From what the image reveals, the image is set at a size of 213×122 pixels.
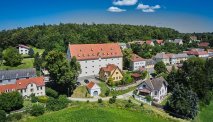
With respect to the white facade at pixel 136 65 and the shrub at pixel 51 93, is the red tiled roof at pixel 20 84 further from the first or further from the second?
the white facade at pixel 136 65

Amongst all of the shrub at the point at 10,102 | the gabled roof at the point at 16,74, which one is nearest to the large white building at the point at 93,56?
the gabled roof at the point at 16,74

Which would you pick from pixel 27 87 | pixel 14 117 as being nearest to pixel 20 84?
pixel 27 87

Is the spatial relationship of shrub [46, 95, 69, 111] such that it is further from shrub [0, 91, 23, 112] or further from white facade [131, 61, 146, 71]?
white facade [131, 61, 146, 71]

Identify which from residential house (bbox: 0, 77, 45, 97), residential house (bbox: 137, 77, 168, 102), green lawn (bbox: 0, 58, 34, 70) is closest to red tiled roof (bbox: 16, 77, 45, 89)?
residential house (bbox: 0, 77, 45, 97)

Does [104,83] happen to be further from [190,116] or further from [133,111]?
[190,116]

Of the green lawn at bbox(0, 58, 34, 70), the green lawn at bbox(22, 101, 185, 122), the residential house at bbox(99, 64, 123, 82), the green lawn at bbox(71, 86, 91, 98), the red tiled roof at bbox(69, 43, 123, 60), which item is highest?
the red tiled roof at bbox(69, 43, 123, 60)

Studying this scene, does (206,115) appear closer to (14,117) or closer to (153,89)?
(153,89)
